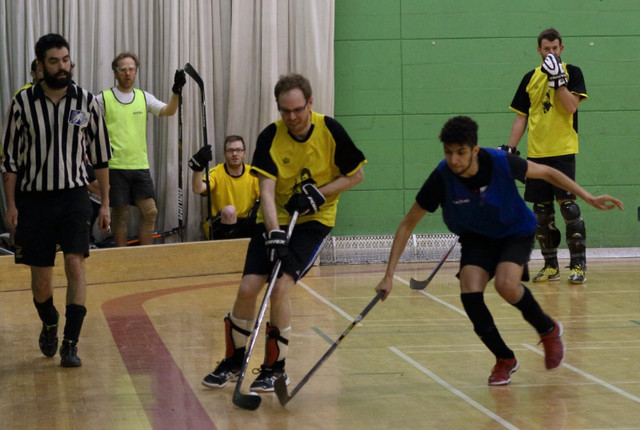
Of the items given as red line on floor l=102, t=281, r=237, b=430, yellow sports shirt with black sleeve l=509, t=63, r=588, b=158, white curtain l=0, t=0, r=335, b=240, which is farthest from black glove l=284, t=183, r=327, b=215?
white curtain l=0, t=0, r=335, b=240

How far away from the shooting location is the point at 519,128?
8.05 metres

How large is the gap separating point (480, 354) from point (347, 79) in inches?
191

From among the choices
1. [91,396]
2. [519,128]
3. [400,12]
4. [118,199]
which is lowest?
[91,396]

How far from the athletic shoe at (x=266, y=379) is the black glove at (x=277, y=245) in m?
0.54

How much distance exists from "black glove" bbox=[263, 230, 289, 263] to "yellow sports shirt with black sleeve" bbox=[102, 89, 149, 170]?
4.51 meters

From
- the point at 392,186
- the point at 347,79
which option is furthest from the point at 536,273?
the point at 347,79

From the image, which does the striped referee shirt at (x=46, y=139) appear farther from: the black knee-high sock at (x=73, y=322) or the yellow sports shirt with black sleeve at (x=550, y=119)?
the yellow sports shirt with black sleeve at (x=550, y=119)

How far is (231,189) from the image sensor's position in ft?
29.5

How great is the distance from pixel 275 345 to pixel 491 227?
1.09 metres

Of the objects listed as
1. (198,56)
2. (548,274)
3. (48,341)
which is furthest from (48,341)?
(198,56)

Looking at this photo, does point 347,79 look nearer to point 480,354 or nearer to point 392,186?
point 392,186

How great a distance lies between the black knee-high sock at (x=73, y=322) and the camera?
208 inches

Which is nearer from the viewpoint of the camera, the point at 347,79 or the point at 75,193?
the point at 75,193

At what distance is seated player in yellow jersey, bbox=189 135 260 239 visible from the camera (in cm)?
893
